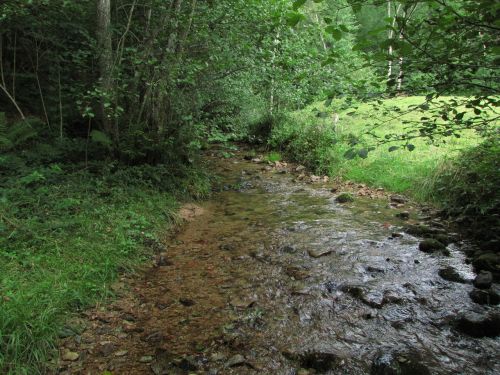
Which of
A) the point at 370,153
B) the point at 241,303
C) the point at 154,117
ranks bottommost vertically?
the point at 241,303

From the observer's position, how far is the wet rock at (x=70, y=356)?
12.3 feet

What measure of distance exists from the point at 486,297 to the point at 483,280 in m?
0.44

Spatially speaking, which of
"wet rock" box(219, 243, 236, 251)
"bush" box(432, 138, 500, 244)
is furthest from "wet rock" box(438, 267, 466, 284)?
"wet rock" box(219, 243, 236, 251)

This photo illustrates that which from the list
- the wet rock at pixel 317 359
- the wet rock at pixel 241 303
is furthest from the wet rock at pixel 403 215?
the wet rock at pixel 317 359

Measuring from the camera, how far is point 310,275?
225 inches

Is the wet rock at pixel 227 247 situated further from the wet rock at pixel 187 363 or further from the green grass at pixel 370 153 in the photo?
the green grass at pixel 370 153

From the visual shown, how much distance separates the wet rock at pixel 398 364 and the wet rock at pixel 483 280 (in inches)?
78.8

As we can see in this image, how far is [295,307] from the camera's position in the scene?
4.87 m

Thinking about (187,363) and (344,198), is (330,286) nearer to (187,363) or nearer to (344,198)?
(187,363)

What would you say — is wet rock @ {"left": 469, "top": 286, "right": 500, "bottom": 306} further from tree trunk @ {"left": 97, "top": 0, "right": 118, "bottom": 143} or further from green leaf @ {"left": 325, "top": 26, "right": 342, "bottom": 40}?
tree trunk @ {"left": 97, "top": 0, "right": 118, "bottom": 143}

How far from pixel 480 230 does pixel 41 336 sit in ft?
24.0

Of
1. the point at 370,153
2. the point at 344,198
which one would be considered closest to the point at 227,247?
the point at 344,198

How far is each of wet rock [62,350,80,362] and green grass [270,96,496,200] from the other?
5737 millimetres

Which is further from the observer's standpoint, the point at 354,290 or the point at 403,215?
the point at 403,215
